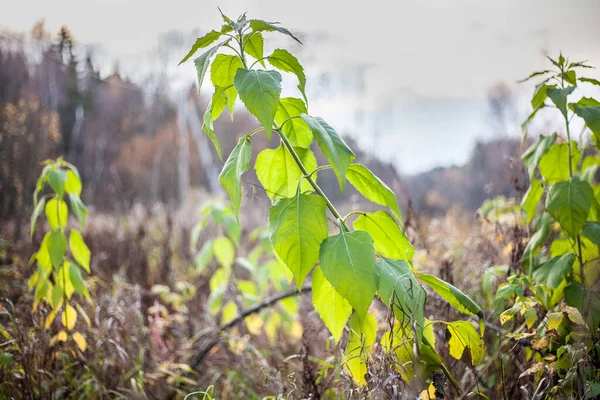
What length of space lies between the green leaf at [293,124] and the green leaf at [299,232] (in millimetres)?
200

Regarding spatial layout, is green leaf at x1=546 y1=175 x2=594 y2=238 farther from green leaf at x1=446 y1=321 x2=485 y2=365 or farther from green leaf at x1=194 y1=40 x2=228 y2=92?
green leaf at x1=194 y1=40 x2=228 y2=92

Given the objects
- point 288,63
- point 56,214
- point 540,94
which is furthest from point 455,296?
point 56,214

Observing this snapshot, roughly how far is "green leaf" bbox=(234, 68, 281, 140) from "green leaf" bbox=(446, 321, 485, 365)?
1.96ft

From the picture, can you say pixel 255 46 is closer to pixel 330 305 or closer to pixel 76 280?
pixel 330 305

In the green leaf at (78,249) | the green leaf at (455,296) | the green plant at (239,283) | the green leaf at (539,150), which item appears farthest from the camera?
the green plant at (239,283)

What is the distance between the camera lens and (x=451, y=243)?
10.1ft

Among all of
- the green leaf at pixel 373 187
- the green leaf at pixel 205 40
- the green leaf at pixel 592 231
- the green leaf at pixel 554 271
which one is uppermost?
the green leaf at pixel 205 40

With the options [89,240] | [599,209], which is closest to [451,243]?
[599,209]

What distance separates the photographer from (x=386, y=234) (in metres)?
0.97

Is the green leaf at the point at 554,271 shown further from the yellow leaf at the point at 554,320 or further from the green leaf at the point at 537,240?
the yellow leaf at the point at 554,320

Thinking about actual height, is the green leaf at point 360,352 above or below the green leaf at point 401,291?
below

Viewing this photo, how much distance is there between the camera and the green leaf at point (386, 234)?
95 cm

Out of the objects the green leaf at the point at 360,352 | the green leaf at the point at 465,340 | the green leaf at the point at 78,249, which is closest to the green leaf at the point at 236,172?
the green leaf at the point at 360,352

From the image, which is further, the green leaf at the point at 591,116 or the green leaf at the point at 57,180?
the green leaf at the point at 57,180
